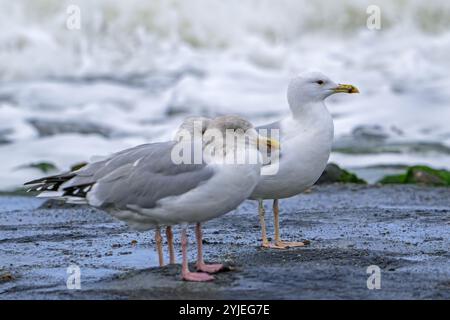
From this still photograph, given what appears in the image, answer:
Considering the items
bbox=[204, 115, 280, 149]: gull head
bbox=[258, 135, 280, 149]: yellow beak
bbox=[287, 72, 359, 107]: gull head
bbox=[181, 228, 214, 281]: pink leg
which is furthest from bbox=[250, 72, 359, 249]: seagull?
bbox=[181, 228, 214, 281]: pink leg

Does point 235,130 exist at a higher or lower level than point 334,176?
higher

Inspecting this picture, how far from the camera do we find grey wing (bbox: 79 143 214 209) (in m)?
6.20

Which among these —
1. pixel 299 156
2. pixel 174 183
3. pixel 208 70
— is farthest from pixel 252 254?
pixel 208 70

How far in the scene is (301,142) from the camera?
301 inches

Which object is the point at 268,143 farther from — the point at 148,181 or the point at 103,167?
the point at 103,167

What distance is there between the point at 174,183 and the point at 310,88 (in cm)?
216

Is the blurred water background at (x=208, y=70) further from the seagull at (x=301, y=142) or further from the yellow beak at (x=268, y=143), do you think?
the yellow beak at (x=268, y=143)

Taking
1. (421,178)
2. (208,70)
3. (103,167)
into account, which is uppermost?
(208,70)

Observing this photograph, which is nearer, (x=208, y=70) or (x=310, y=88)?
(x=310, y=88)

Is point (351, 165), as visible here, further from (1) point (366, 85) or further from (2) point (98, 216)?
(1) point (366, 85)

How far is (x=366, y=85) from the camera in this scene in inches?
994

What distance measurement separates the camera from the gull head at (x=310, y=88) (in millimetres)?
7922

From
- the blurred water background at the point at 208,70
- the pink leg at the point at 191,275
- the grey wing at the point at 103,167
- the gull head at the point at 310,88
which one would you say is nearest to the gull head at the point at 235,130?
the grey wing at the point at 103,167

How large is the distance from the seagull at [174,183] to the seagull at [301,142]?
871 millimetres
